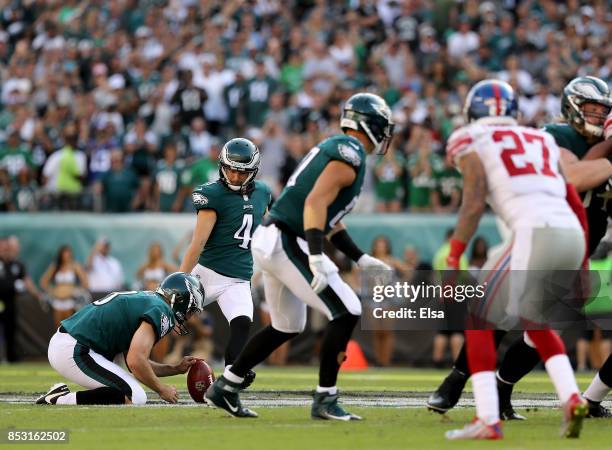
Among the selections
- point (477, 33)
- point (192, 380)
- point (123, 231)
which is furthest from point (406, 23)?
point (192, 380)

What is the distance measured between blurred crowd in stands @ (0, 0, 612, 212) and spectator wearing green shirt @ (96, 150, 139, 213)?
20mm

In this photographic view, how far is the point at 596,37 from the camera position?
19234 millimetres

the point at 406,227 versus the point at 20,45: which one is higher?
the point at 20,45

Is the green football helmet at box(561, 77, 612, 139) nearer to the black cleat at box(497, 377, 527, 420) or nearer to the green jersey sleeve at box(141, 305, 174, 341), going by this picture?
the black cleat at box(497, 377, 527, 420)

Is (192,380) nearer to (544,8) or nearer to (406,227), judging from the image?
(406,227)

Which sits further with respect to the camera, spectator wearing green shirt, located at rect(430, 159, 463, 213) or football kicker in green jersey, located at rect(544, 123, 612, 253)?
spectator wearing green shirt, located at rect(430, 159, 463, 213)

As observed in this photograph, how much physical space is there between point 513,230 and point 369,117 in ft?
4.83

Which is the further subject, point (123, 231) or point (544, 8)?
point (544, 8)

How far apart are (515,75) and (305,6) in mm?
4667

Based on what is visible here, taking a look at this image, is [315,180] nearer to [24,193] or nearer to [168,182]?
[168,182]

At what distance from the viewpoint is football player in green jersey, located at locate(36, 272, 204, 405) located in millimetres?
8820

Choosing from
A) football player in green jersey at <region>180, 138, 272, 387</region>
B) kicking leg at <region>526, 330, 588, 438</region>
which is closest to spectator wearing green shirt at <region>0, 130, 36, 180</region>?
football player in green jersey at <region>180, 138, 272, 387</region>

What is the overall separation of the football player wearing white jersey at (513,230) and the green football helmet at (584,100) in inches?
52.7

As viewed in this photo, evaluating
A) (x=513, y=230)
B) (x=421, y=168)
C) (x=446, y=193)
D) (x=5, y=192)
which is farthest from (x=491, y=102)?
(x=5, y=192)
